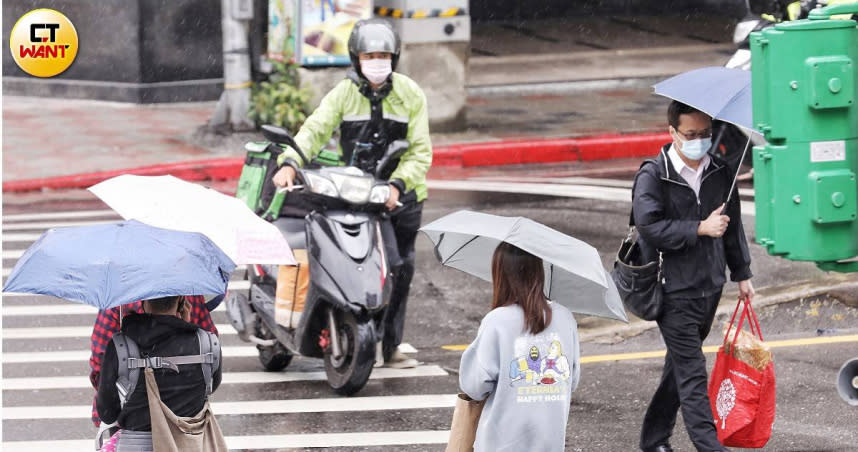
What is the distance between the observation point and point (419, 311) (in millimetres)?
10555

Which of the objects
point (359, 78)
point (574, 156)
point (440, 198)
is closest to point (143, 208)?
point (359, 78)

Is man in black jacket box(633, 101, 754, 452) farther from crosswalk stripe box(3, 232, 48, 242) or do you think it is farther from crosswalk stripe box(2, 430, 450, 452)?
crosswalk stripe box(3, 232, 48, 242)

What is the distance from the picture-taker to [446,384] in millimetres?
8703

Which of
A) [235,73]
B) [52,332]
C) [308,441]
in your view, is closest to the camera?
[308,441]

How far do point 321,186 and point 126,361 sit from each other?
3.11 meters

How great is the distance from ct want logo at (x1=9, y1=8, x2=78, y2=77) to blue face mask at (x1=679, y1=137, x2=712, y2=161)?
1339 centimetres

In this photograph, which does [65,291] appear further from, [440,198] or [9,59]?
[9,59]

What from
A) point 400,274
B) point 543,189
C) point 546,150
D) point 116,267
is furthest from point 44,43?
point 116,267

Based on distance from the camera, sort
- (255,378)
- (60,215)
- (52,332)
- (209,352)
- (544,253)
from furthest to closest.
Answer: (60,215) → (52,332) → (255,378) → (209,352) → (544,253)

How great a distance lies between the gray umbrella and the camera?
17.1ft

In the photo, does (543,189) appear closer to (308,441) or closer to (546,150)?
(546,150)

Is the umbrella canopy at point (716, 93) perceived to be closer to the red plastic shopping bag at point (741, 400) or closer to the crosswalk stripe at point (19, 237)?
the red plastic shopping bag at point (741, 400)

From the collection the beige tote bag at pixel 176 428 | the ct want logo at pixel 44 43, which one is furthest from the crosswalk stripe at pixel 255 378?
the ct want logo at pixel 44 43

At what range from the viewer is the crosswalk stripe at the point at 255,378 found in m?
8.85
